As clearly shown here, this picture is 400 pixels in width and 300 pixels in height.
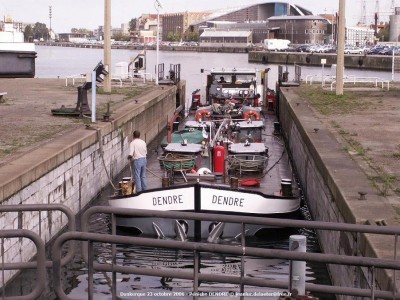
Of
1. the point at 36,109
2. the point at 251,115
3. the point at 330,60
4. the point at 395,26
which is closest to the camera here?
the point at 36,109

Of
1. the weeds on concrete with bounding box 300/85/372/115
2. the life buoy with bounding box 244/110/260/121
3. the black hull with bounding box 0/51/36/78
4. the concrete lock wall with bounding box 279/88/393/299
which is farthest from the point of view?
the black hull with bounding box 0/51/36/78

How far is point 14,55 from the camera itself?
3894cm

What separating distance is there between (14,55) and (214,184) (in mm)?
25294

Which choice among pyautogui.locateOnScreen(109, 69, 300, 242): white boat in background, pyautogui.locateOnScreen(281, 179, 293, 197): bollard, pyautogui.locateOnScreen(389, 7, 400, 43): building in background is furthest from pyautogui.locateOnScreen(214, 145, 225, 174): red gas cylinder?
pyautogui.locateOnScreen(389, 7, 400, 43): building in background

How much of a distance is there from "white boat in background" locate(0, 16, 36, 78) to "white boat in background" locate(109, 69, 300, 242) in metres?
13.0

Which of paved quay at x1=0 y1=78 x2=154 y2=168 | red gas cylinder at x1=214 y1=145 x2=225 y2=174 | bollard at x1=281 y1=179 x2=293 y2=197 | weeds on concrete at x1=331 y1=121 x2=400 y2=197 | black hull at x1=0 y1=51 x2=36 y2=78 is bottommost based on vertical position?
bollard at x1=281 y1=179 x2=293 y2=197

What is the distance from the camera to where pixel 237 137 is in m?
25.3

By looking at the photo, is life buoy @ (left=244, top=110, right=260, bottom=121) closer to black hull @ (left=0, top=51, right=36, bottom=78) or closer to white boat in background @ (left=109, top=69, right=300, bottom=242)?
white boat in background @ (left=109, top=69, right=300, bottom=242)

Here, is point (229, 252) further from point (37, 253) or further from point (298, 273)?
point (37, 253)

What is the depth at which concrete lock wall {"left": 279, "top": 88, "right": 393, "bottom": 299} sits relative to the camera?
9.84 metres

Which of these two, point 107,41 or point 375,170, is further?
point 107,41

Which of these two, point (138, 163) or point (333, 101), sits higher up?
point (333, 101)

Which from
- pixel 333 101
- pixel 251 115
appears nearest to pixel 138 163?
pixel 251 115

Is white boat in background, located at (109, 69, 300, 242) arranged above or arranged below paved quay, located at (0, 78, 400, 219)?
below
